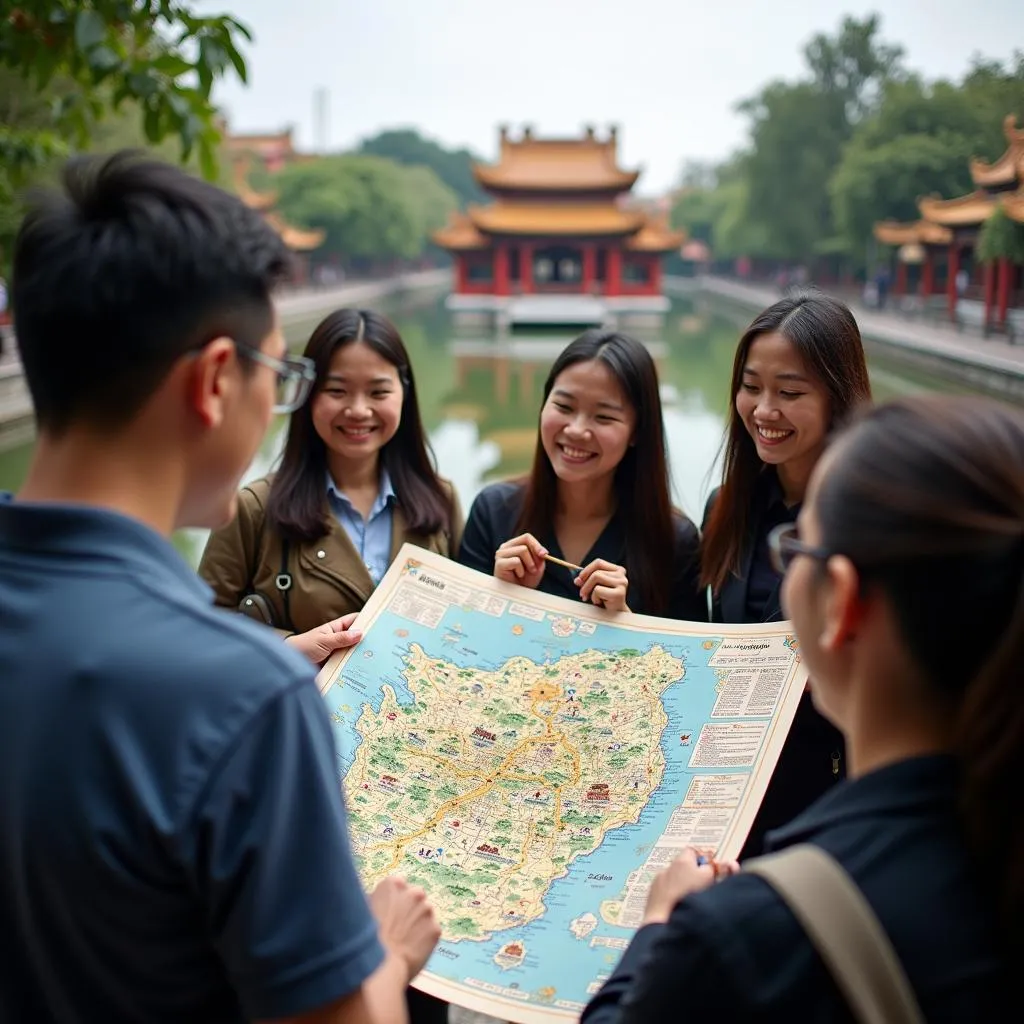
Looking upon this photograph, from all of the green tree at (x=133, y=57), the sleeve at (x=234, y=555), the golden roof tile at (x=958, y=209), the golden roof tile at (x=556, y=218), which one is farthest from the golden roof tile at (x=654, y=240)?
the sleeve at (x=234, y=555)

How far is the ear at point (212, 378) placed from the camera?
76cm

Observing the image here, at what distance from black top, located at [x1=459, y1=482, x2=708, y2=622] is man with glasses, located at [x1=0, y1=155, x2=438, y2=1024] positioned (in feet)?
3.49

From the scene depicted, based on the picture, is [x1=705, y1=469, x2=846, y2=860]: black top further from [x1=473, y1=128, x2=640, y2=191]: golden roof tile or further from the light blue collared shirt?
[x1=473, y1=128, x2=640, y2=191]: golden roof tile

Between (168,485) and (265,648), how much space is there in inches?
6.6

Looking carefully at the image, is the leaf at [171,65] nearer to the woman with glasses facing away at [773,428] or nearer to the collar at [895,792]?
the woman with glasses facing away at [773,428]

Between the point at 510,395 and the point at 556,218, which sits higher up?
the point at 556,218

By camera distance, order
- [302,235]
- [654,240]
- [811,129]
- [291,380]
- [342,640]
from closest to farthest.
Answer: [291,380] < [342,640] < [811,129] < [654,240] < [302,235]

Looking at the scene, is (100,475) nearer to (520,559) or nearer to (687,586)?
(520,559)

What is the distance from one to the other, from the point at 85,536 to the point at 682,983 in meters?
0.50

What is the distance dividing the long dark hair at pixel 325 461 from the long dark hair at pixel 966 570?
4.18 ft

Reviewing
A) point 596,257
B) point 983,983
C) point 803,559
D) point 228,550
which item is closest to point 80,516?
point 803,559

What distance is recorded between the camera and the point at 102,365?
0.75 meters

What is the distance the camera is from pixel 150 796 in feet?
2.23

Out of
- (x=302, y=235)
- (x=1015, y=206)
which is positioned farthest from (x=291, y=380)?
(x=302, y=235)
